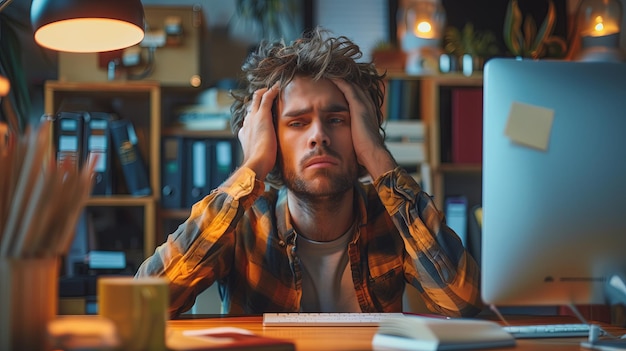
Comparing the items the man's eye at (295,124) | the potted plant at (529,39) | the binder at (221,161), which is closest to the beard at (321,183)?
the man's eye at (295,124)

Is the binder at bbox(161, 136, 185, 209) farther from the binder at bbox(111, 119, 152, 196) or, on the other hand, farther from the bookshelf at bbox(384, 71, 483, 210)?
the bookshelf at bbox(384, 71, 483, 210)

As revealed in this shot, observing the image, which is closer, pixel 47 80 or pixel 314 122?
pixel 314 122

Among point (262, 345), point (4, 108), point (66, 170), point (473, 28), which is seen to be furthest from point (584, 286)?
point (473, 28)

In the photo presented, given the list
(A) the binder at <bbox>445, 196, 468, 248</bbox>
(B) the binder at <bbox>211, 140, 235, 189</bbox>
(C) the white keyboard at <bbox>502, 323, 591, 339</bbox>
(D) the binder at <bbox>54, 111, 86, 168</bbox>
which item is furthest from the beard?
(D) the binder at <bbox>54, 111, 86, 168</bbox>

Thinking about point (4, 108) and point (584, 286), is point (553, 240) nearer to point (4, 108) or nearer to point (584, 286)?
point (584, 286)

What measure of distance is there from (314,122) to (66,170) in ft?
3.33

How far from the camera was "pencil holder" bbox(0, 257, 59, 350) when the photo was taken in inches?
33.1

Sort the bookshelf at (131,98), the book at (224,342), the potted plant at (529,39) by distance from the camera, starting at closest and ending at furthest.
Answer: the book at (224,342)
the bookshelf at (131,98)
the potted plant at (529,39)

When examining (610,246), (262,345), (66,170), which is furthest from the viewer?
(610,246)

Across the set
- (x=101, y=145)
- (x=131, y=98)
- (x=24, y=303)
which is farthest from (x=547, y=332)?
(x=131, y=98)

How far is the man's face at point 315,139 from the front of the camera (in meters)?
1.78

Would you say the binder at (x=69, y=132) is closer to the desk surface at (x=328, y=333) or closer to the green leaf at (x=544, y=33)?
the desk surface at (x=328, y=333)

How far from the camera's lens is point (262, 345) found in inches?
39.1

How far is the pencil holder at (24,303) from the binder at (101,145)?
229 cm
